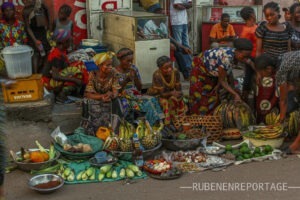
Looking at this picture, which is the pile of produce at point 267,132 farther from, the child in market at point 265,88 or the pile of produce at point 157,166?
the pile of produce at point 157,166

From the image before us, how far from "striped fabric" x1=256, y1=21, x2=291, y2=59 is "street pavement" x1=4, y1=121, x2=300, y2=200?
1.72 m

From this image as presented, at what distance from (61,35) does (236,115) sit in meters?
2.66

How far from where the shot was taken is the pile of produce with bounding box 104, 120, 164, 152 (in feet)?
19.7

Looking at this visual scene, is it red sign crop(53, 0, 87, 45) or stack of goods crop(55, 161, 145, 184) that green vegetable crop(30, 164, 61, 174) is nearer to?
stack of goods crop(55, 161, 145, 184)

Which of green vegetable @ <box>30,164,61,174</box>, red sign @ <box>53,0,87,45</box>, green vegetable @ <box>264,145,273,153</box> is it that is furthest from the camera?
red sign @ <box>53,0,87,45</box>

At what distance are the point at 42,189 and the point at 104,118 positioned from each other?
1.56 meters

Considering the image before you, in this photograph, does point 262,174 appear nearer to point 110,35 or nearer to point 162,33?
point 162,33

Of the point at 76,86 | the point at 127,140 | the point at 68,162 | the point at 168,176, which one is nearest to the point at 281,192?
the point at 168,176

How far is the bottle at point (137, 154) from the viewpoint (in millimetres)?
5855

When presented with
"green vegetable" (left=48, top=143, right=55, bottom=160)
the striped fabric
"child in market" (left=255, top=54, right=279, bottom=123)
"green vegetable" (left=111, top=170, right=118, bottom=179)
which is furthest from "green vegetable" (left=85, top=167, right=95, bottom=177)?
the striped fabric

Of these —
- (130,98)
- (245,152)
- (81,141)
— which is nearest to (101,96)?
(130,98)

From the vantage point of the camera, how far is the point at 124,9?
28.8 ft

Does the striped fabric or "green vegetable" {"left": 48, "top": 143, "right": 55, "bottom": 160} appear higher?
the striped fabric

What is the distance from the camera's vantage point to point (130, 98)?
6.91 metres
